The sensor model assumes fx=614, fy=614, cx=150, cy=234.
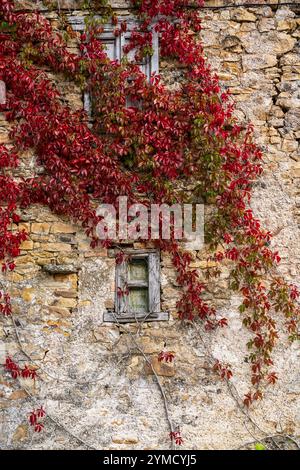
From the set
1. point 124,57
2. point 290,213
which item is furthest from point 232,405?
point 124,57

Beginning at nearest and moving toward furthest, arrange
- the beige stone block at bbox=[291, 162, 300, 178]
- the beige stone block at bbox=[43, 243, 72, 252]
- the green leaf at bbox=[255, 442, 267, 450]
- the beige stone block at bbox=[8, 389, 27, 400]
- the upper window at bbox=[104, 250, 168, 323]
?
the green leaf at bbox=[255, 442, 267, 450], the beige stone block at bbox=[8, 389, 27, 400], the upper window at bbox=[104, 250, 168, 323], the beige stone block at bbox=[43, 243, 72, 252], the beige stone block at bbox=[291, 162, 300, 178]

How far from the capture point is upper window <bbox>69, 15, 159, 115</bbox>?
6.17 metres

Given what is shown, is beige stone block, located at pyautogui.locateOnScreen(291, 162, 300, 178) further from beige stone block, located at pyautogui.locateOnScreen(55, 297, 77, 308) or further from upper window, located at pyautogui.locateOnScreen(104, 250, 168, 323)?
beige stone block, located at pyautogui.locateOnScreen(55, 297, 77, 308)

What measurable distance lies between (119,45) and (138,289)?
8.13 ft

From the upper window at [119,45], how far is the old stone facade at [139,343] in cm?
16

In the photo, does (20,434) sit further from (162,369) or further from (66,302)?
(162,369)

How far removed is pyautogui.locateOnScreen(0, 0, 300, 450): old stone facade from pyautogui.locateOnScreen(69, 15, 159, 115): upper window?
0.54ft

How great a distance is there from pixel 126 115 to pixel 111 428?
295cm

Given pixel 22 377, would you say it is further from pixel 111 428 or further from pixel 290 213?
pixel 290 213

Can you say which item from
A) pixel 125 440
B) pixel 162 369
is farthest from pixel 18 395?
pixel 162 369

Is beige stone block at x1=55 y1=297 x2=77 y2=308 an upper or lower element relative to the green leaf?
upper

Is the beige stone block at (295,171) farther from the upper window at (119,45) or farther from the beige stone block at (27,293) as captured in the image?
the beige stone block at (27,293)

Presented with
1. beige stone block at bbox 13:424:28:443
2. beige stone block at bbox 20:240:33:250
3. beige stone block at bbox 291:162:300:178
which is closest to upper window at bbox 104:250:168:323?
beige stone block at bbox 20:240:33:250

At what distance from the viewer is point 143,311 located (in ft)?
19.4
